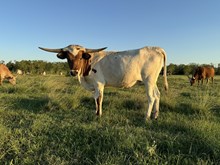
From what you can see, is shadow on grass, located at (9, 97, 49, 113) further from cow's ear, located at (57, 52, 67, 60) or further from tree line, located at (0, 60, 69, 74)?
tree line, located at (0, 60, 69, 74)

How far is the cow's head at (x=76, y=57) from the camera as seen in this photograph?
20.4 feet

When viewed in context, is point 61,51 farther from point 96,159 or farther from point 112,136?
point 96,159

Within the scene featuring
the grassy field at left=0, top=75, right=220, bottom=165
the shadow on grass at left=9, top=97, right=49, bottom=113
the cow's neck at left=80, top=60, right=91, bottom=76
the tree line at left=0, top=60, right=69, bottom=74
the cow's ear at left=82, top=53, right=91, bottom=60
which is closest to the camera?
the grassy field at left=0, top=75, right=220, bottom=165

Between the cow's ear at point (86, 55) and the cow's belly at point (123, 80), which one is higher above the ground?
the cow's ear at point (86, 55)

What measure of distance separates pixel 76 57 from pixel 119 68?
4.07 ft

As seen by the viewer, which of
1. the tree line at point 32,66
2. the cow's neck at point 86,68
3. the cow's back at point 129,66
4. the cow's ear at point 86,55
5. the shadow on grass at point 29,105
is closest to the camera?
the cow's ear at point 86,55

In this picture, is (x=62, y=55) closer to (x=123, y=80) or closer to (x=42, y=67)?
(x=123, y=80)

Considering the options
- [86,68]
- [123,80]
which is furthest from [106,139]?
[86,68]

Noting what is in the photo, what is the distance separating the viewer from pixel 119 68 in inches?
264

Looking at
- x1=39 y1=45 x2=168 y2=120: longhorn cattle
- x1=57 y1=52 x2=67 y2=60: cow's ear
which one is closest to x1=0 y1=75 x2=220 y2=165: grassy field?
x1=39 y1=45 x2=168 y2=120: longhorn cattle

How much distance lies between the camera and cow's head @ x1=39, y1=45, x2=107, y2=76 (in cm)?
623

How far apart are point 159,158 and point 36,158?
189 centimetres

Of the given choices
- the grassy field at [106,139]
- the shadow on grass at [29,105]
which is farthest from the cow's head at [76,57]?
the shadow on grass at [29,105]

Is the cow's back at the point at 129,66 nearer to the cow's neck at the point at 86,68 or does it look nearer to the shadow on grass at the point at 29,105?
the cow's neck at the point at 86,68
